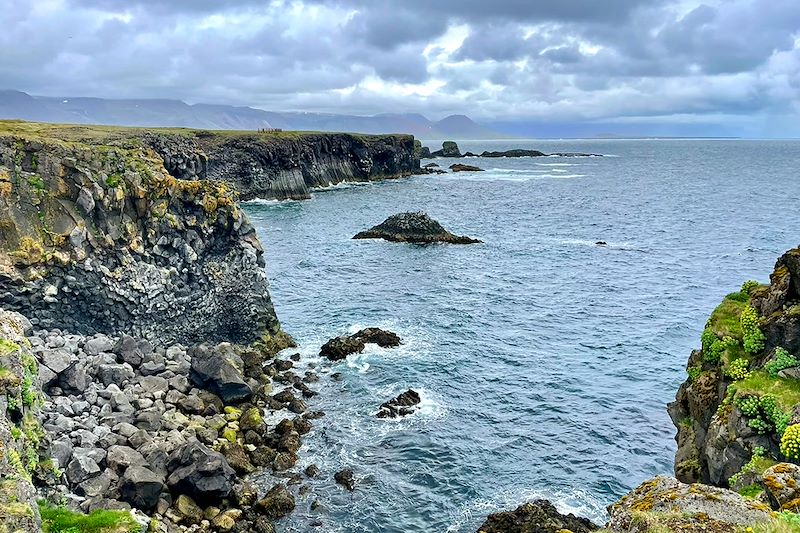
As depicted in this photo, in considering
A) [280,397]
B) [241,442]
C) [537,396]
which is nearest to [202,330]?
[280,397]

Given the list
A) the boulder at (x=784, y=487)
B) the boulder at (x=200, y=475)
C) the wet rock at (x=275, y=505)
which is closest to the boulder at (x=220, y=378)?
the boulder at (x=200, y=475)

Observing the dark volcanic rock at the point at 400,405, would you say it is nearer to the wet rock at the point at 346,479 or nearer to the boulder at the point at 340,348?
the wet rock at the point at 346,479

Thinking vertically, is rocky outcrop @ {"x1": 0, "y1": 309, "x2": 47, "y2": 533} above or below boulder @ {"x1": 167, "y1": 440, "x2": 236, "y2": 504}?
above

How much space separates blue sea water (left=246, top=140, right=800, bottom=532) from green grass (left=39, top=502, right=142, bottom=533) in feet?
30.3

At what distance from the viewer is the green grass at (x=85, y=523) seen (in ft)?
54.4

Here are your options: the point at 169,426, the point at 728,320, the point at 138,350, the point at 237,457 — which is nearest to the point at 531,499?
the point at 728,320

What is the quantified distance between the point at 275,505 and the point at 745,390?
64.5 feet

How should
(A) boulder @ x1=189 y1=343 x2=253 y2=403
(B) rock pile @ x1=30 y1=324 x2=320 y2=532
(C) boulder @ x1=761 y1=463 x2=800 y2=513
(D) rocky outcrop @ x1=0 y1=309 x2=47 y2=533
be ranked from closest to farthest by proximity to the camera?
(C) boulder @ x1=761 y1=463 x2=800 y2=513, (D) rocky outcrop @ x1=0 y1=309 x2=47 y2=533, (B) rock pile @ x1=30 y1=324 x2=320 y2=532, (A) boulder @ x1=189 y1=343 x2=253 y2=403

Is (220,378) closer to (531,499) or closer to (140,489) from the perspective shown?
(140,489)

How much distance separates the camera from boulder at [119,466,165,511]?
24.3 m

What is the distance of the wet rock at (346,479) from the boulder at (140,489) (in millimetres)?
8241

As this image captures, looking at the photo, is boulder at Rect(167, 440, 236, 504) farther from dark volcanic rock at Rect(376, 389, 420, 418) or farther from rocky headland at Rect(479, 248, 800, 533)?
rocky headland at Rect(479, 248, 800, 533)

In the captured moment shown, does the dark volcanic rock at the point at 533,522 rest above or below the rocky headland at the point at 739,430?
below

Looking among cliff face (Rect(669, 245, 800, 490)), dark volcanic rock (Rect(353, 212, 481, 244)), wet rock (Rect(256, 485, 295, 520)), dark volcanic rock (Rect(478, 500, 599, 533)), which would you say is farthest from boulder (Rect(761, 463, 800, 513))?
dark volcanic rock (Rect(353, 212, 481, 244))
